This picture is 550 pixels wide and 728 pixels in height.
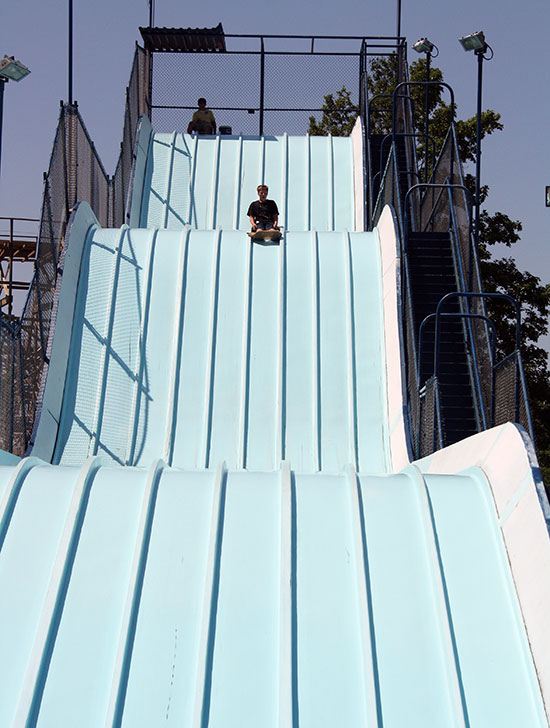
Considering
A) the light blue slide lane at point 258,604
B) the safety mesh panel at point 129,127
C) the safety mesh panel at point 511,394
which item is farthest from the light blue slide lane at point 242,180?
the light blue slide lane at point 258,604

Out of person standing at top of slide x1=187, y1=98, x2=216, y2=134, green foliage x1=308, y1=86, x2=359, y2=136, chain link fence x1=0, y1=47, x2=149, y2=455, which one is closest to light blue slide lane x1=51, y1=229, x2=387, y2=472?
chain link fence x1=0, y1=47, x2=149, y2=455

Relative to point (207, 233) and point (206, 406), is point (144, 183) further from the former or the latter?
point (206, 406)

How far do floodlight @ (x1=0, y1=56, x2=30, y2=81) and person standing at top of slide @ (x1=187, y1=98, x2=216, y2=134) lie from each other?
10513mm

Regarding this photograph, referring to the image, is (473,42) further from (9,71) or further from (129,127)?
(129,127)

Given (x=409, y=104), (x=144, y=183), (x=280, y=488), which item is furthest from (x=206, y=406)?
(x=409, y=104)

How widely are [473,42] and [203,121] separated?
9512 millimetres

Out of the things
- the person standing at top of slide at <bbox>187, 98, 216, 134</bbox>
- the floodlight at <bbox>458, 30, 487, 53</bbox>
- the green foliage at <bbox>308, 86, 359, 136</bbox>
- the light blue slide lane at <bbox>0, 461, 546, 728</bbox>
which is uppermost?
the green foliage at <bbox>308, 86, 359, 136</bbox>

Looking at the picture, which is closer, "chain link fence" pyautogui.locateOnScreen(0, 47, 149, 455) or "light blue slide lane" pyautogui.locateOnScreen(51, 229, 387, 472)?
"chain link fence" pyautogui.locateOnScreen(0, 47, 149, 455)

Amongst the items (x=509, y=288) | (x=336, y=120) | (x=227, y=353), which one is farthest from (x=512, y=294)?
(x=227, y=353)

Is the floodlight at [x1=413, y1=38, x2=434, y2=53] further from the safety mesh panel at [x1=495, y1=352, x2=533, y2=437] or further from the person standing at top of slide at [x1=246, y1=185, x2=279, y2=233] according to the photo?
the safety mesh panel at [x1=495, y1=352, x2=533, y2=437]

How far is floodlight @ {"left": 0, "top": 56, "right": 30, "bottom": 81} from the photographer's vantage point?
10633mm

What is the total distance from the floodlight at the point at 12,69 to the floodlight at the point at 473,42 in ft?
19.3

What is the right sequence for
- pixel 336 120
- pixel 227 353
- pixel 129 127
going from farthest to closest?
pixel 336 120, pixel 129 127, pixel 227 353

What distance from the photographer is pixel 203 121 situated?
21391 millimetres
